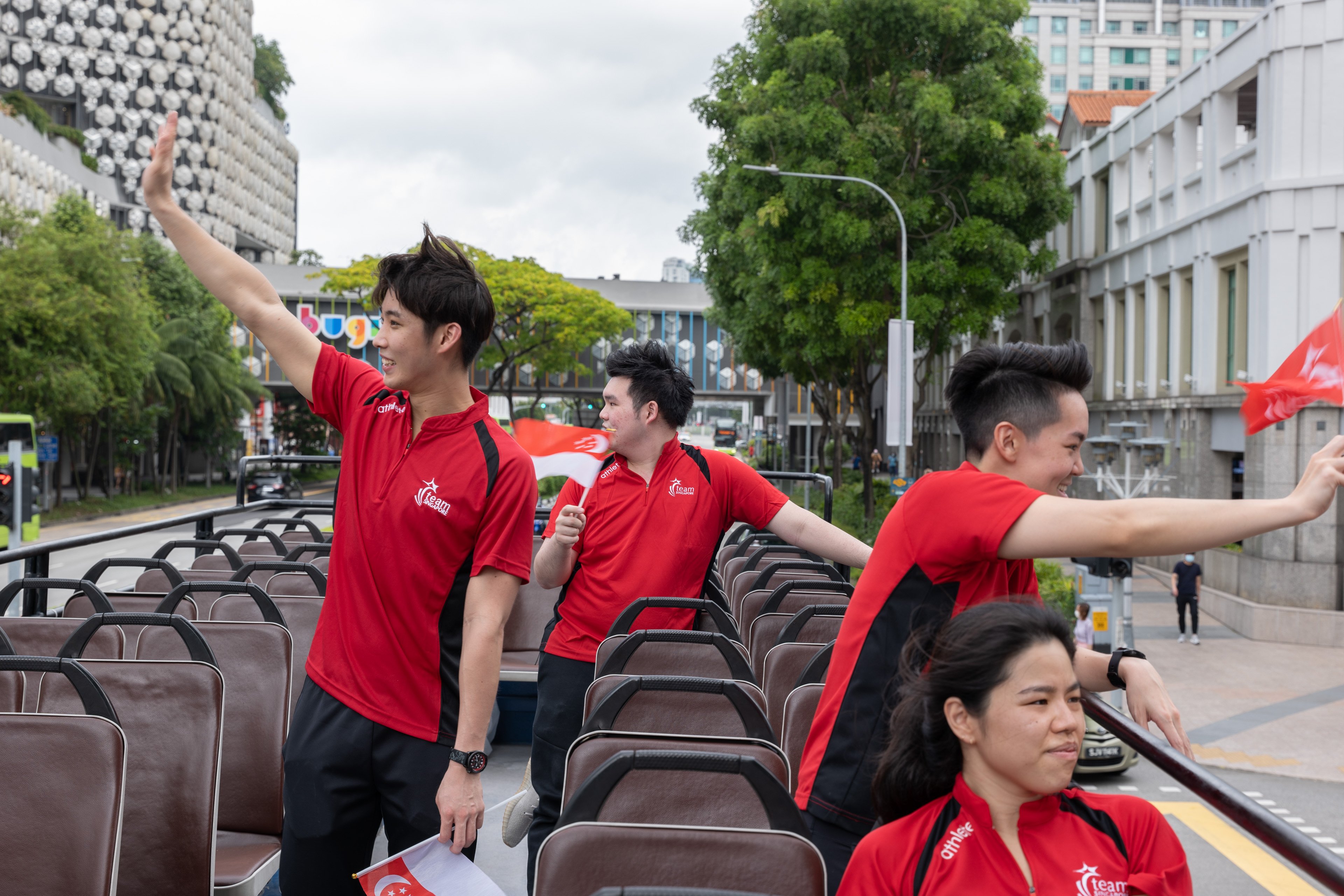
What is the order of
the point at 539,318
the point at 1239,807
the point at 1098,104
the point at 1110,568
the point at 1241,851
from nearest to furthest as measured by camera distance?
the point at 1239,807, the point at 1241,851, the point at 1110,568, the point at 1098,104, the point at 539,318

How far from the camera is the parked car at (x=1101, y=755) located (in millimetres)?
12328

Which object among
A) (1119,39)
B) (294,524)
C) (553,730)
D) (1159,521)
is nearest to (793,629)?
(553,730)

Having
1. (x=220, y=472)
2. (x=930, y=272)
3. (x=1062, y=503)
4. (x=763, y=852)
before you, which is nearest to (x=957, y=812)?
(x=763, y=852)

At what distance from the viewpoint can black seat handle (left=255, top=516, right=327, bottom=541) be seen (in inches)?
336

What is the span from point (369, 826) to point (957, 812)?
1.40 m

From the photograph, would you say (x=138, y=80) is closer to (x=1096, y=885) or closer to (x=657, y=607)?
(x=657, y=607)

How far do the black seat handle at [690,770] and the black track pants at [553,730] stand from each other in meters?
1.36

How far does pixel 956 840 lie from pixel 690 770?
639 mm

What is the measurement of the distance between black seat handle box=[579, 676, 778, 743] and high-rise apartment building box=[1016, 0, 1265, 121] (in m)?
91.8

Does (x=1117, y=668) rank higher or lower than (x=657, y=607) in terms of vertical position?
higher

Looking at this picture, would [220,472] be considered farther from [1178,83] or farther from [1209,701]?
[1209,701]

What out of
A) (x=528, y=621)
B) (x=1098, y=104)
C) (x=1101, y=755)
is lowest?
(x=1101, y=755)

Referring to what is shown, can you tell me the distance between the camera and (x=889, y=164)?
981 inches

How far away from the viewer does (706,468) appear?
4.42 meters
